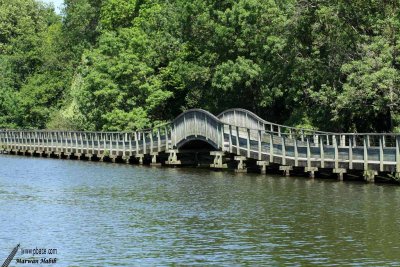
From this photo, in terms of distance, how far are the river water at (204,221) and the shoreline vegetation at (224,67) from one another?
7.97 metres

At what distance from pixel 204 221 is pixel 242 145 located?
21333mm

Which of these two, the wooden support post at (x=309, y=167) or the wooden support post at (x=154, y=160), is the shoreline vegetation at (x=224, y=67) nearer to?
the wooden support post at (x=309, y=167)

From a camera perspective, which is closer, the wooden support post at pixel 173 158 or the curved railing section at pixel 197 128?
the curved railing section at pixel 197 128

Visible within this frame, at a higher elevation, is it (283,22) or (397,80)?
(283,22)

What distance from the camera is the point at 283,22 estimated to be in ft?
186

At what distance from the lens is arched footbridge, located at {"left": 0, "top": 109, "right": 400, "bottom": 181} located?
41.9 meters

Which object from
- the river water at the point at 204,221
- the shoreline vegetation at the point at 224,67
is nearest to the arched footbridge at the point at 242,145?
the river water at the point at 204,221

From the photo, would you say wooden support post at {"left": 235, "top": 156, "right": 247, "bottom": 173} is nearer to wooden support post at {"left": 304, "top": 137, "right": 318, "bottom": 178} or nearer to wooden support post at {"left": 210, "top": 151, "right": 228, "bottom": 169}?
wooden support post at {"left": 210, "top": 151, "right": 228, "bottom": 169}

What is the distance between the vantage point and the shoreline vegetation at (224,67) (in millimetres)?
49281

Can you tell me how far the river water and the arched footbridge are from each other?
48.8 inches

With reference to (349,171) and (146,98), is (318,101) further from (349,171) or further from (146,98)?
(146,98)

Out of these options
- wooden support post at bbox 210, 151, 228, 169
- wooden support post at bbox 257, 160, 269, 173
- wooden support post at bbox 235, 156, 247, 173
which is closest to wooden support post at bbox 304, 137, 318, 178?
wooden support post at bbox 257, 160, 269, 173

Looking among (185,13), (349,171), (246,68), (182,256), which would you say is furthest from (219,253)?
(185,13)

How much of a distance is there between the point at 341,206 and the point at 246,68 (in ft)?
97.6
